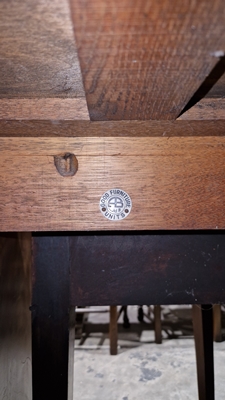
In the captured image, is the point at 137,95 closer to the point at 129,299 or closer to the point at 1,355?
the point at 129,299

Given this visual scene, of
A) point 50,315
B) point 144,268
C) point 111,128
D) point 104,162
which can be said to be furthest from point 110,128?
point 50,315

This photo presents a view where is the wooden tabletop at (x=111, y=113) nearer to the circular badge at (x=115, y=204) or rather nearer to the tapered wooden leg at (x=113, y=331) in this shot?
the circular badge at (x=115, y=204)

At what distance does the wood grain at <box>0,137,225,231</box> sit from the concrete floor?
3879mm

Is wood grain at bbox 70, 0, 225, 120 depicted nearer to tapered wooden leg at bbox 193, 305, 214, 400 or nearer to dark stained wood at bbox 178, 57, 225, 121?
dark stained wood at bbox 178, 57, 225, 121

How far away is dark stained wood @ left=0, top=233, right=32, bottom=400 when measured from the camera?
1546 mm

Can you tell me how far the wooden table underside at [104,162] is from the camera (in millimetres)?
469

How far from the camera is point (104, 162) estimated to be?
96 centimetres

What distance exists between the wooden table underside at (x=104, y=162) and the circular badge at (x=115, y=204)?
14 millimetres

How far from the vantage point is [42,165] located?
96cm

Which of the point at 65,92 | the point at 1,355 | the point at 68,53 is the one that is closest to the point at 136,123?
the point at 65,92

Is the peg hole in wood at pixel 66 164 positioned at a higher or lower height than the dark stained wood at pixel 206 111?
lower

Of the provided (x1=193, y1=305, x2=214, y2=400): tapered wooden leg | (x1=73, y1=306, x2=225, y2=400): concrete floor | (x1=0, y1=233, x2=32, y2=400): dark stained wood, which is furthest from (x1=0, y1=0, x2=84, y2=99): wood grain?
(x1=73, y1=306, x2=225, y2=400): concrete floor

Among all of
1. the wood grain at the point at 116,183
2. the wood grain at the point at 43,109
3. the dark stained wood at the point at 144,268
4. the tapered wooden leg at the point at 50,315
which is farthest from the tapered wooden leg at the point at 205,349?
the wood grain at the point at 43,109

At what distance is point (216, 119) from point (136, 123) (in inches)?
7.4
